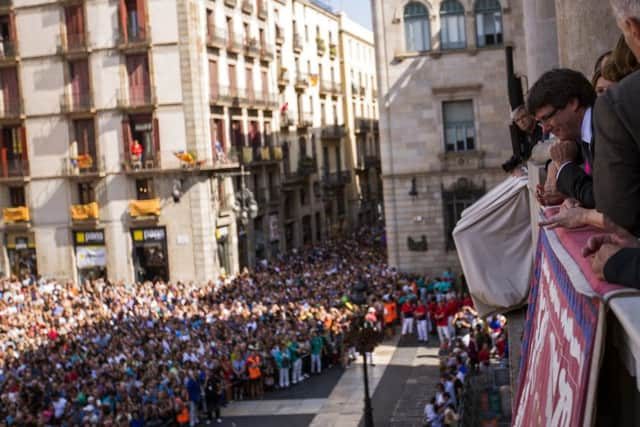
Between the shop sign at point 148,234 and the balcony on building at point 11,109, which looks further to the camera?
the balcony on building at point 11,109

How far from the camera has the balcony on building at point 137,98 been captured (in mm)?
43406

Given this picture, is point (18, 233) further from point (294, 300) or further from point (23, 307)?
point (294, 300)

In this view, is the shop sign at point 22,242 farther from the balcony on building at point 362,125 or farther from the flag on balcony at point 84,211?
the balcony on building at point 362,125

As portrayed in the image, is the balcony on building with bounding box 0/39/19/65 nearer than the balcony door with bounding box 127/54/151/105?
No

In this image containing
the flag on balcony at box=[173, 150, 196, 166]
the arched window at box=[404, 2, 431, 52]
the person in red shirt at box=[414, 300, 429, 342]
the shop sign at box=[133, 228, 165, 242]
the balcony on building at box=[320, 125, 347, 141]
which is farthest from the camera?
the balcony on building at box=[320, 125, 347, 141]

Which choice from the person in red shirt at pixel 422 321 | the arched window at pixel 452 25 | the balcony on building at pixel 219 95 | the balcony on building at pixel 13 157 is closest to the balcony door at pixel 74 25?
the balcony on building at pixel 13 157

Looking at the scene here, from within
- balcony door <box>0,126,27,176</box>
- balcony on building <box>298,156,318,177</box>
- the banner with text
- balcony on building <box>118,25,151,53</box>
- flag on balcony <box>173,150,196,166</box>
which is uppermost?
balcony on building <box>118,25,151,53</box>

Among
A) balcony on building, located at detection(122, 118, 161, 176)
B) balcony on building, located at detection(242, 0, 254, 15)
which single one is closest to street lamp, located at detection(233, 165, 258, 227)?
balcony on building, located at detection(122, 118, 161, 176)

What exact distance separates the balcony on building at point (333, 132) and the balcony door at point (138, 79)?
70.6ft

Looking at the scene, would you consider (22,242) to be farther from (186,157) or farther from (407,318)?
(407,318)

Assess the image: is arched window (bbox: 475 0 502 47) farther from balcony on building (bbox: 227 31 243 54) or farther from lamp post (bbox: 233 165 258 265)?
balcony on building (bbox: 227 31 243 54)

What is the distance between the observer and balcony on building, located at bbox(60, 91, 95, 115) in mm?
44281

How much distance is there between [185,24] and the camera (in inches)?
1686

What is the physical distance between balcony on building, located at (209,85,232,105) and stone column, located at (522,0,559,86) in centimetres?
3559
